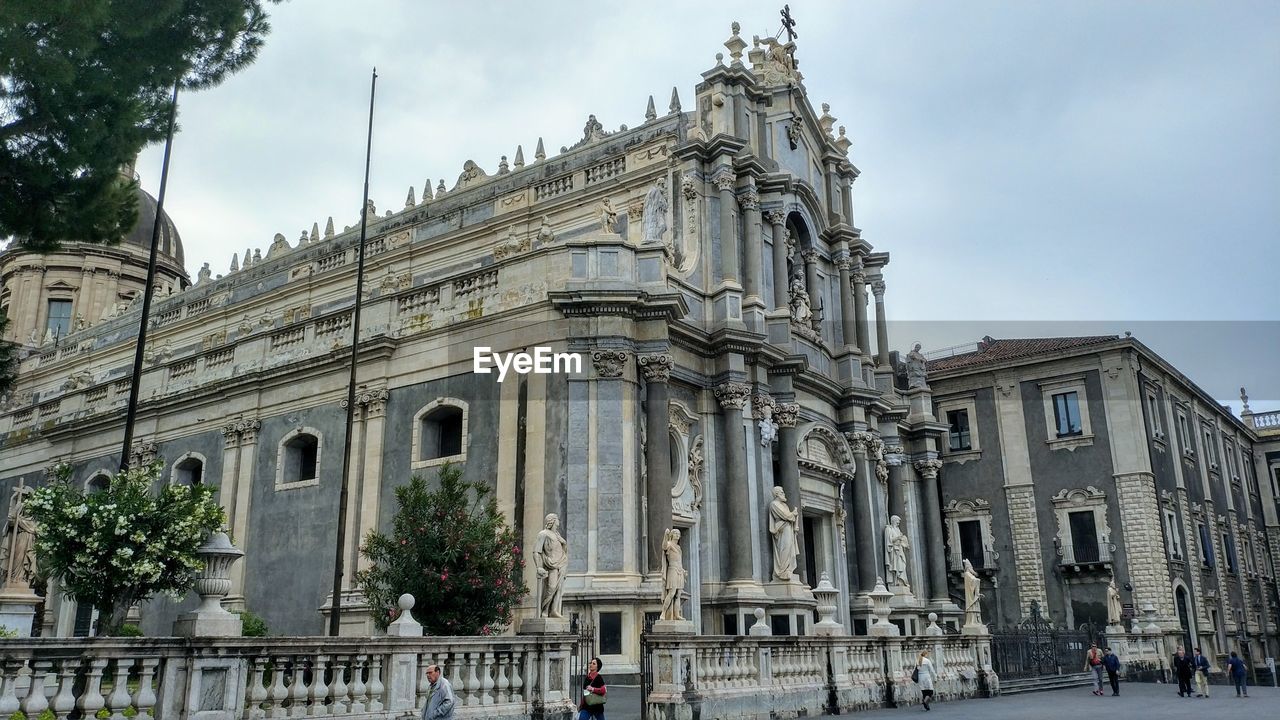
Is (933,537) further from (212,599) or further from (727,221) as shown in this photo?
(212,599)

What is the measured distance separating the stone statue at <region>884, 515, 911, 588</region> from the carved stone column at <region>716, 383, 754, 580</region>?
27.1ft

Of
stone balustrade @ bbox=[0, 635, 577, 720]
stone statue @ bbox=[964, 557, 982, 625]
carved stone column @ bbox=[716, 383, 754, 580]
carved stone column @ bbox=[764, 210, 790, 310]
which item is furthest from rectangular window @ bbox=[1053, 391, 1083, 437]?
stone balustrade @ bbox=[0, 635, 577, 720]

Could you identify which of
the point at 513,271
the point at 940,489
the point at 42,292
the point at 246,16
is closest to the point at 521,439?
the point at 513,271

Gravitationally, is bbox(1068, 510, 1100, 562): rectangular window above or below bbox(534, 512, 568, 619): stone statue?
above

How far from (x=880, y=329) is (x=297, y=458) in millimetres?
20507

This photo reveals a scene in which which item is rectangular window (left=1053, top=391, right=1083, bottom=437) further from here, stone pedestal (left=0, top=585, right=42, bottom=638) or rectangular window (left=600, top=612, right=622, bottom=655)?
stone pedestal (left=0, top=585, right=42, bottom=638)

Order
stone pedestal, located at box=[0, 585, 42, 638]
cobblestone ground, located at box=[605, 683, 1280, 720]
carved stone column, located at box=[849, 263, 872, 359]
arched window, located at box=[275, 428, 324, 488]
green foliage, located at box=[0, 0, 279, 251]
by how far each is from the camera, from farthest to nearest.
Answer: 1. carved stone column, located at box=[849, 263, 872, 359]
2. arched window, located at box=[275, 428, 324, 488]
3. stone pedestal, located at box=[0, 585, 42, 638]
4. cobblestone ground, located at box=[605, 683, 1280, 720]
5. green foliage, located at box=[0, 0, 279, 251]

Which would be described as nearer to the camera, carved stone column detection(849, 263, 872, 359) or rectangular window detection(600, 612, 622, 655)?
rectangular window detection(600, 612, 622, 655)

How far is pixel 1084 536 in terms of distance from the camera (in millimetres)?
38719

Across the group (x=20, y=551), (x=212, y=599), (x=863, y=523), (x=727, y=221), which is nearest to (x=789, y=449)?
(x=863, y=523)

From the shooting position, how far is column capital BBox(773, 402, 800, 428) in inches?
1094

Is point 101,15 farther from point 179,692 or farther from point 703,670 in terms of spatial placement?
point 703,670

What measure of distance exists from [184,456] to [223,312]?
34.3 ft

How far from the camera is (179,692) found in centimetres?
962
